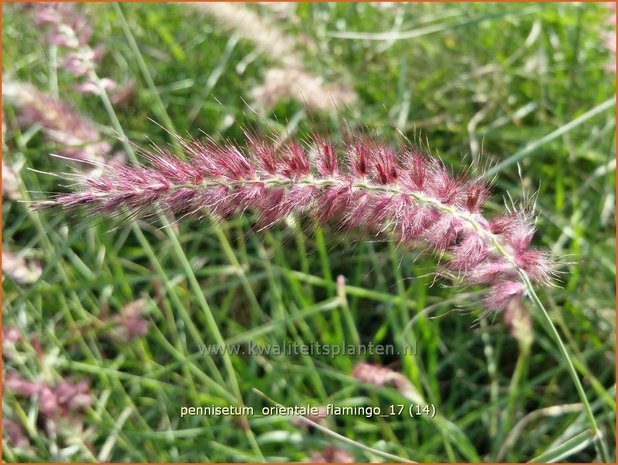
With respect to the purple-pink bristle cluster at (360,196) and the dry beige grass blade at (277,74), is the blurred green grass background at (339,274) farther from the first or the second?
the purple-pink bristle cluster at (360,196)

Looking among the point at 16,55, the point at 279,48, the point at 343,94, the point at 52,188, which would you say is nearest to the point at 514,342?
the point at 343,94

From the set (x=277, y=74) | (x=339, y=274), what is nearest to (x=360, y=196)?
(x=277, y=74)

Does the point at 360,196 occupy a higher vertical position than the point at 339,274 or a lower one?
higher

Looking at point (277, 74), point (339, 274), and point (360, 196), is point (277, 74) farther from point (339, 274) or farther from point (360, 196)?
point (360, 196)

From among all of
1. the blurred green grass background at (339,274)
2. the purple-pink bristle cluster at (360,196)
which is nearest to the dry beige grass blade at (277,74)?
the blurred green grass background at (339,274)

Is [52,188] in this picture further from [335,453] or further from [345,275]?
[335,453]
